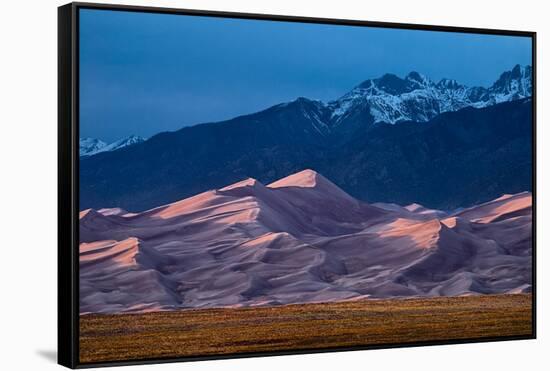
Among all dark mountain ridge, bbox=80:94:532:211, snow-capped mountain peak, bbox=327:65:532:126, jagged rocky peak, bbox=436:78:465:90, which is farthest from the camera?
jagged rocky peak, bbox=436:78:465:90

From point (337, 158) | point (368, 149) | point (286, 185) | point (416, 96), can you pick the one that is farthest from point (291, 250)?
point (416, 96)

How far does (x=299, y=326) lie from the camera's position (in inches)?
436

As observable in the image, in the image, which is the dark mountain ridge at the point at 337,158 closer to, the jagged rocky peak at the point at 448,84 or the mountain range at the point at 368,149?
the mountain range at the point at 368,149

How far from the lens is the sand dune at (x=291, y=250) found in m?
10.5

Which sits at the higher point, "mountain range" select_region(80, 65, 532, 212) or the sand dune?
"mountain range" select_region(80, 65, 532, 212)

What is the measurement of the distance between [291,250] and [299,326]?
60 centimetres

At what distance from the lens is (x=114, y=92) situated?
10.5 meters

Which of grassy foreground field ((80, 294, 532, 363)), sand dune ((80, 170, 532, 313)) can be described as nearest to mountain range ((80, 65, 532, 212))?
sand dune ((80, 170, 532, 313))

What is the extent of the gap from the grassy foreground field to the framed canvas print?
0.05 ft

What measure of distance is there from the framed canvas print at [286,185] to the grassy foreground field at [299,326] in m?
0.01

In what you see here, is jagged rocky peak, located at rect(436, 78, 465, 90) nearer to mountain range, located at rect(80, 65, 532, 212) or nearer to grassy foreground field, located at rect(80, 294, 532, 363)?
mountain range, located at rect(80, 65, 532, 212)

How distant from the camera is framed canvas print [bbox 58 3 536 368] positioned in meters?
10.4

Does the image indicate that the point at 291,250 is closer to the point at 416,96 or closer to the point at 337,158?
the point at 337,158

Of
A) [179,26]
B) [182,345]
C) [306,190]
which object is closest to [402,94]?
[306,190]
